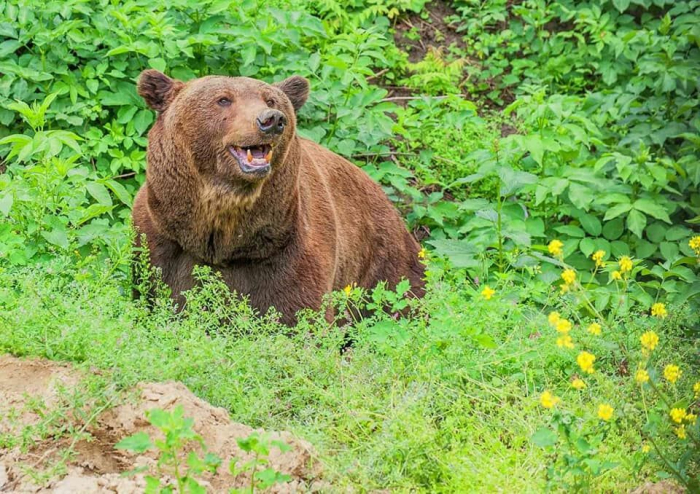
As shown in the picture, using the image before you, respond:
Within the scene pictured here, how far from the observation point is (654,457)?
3.94m

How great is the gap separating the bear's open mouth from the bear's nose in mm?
160

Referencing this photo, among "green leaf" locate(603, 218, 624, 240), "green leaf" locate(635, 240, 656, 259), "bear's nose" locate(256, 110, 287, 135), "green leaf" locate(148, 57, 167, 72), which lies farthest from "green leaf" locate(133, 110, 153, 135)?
"green leaf" locate(635, 240, 656, 259)

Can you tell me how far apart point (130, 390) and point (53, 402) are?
29 cm

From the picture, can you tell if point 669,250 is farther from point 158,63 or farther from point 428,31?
point 158,63

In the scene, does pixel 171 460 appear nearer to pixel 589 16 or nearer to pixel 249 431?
pixel 249 431

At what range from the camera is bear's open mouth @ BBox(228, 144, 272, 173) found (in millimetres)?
5566

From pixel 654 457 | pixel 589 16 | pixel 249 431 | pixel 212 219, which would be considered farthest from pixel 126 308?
pixel 589 16

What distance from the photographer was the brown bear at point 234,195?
5668 mm

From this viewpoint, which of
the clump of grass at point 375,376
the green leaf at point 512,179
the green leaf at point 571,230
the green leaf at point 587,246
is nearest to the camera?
the clump of grass at point 375,376

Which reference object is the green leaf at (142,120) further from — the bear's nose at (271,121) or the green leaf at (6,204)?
the bear's nose at (271,121)

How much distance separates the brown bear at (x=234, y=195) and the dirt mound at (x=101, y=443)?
1677 mm

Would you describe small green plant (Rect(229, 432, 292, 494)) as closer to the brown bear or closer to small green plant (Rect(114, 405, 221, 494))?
small green plant (Rect(114, 405, 221, 494))

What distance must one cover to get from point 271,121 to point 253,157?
0.26m

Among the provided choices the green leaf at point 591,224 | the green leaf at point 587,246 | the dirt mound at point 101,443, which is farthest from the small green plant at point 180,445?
the green leaf at point 591,224
